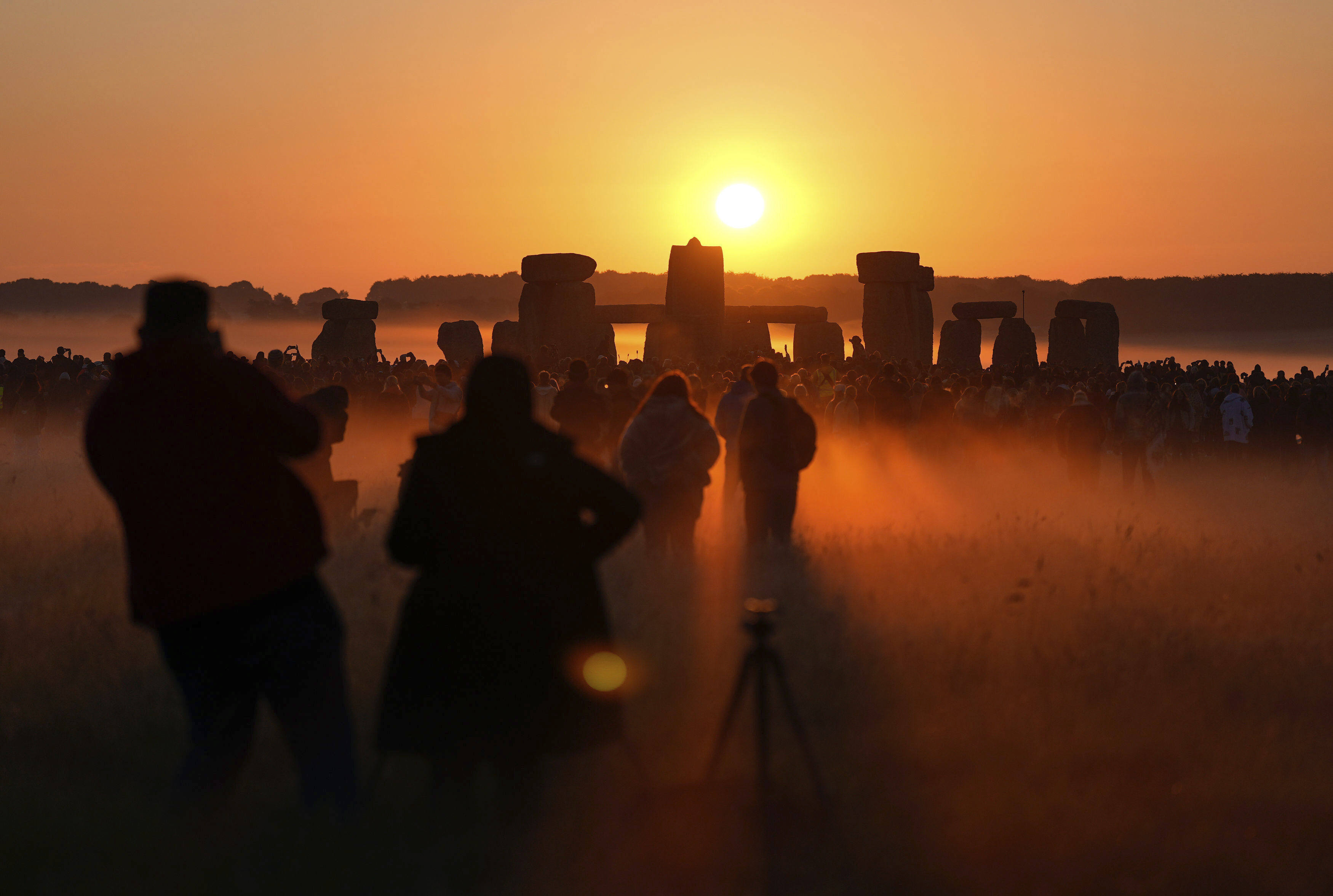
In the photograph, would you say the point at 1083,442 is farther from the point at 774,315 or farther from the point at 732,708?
the point at 774,315

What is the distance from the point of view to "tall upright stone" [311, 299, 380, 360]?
41781mm

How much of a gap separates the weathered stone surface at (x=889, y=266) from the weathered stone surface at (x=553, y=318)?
9.04 metres

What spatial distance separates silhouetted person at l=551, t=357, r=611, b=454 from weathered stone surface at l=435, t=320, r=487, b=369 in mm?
33762

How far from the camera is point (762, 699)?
4754 millimetres

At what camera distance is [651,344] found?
36.7 m

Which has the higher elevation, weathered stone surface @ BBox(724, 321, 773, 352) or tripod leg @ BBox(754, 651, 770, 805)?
weathered stone surface @ BBox(724, 321, 773, 352)

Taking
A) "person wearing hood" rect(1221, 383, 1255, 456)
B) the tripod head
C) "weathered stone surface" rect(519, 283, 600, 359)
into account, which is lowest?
"person wearing hood" rect(1221, 383, 1255, 456)

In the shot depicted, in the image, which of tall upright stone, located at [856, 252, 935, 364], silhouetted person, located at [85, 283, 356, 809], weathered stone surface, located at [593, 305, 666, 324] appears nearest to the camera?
silhouetted person, located at [85, 283, 356, 809]

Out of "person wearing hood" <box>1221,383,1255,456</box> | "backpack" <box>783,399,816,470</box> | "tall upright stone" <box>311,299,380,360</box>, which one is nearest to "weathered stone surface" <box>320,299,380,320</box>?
"tall upright stone" <box>311,299,380,360</box>

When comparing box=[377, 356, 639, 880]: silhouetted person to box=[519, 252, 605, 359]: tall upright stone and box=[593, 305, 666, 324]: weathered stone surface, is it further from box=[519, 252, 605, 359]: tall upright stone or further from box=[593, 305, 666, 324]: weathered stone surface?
box=[593, 305, 666, 324]: weathered stone surface

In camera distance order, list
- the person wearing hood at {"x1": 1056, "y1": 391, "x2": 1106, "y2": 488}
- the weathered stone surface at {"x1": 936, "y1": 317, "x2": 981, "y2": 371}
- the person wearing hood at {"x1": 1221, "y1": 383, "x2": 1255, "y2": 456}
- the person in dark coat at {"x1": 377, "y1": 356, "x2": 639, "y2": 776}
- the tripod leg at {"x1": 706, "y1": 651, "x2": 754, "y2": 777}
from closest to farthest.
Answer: the person in dark coat at {"x1": 377, "y1": 356, "x2": 639, "y2": 776}, the tripod leg at {"x1": 706, "y1": 651, "x2": 754, "y2": 777}, the person wearing hood at {"x1": 1056, "y1": 391, "x2": 1106, "y2": 488}, the person wearing hood at {"x1": 1221, "y1": 383, "x2": 1255, "y2": 456}, the weathered stone surface at {"x1": 936, "y1": 317, "x2": 981, "y2": 371}

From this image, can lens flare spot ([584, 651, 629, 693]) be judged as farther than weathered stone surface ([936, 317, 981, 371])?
No

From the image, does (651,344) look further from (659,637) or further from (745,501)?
(659,637)

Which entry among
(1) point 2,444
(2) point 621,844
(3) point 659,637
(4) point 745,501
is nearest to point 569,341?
(1) point 2,444
